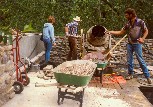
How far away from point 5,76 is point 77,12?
577 inches

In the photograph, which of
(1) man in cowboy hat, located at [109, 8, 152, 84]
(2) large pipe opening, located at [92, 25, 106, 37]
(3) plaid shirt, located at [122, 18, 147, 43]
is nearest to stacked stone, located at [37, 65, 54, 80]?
(2) large pipe opening, located at [92, 25, 106, 37]

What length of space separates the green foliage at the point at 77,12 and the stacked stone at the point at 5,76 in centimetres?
1339

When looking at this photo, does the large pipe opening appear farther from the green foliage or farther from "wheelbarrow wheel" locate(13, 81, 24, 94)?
the green foliage

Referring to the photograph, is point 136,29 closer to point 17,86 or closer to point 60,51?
point 17,86

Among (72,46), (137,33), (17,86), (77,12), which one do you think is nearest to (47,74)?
(17,86)

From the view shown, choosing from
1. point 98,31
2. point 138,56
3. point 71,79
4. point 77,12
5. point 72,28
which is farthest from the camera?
point 77,12

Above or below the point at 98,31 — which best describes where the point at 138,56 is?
below

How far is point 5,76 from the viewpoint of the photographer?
861 centimetres

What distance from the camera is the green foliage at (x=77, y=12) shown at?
22562 mm

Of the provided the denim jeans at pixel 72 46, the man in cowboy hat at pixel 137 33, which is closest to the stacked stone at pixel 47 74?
the denim jeans at pixel 72 46

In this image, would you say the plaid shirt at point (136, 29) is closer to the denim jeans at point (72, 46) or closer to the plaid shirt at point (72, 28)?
the plaid shirt at point (72, 28)

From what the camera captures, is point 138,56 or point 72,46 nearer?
point 138,56

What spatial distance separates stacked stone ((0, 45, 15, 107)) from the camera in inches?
330

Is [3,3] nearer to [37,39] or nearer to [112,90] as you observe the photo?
[37,39]
